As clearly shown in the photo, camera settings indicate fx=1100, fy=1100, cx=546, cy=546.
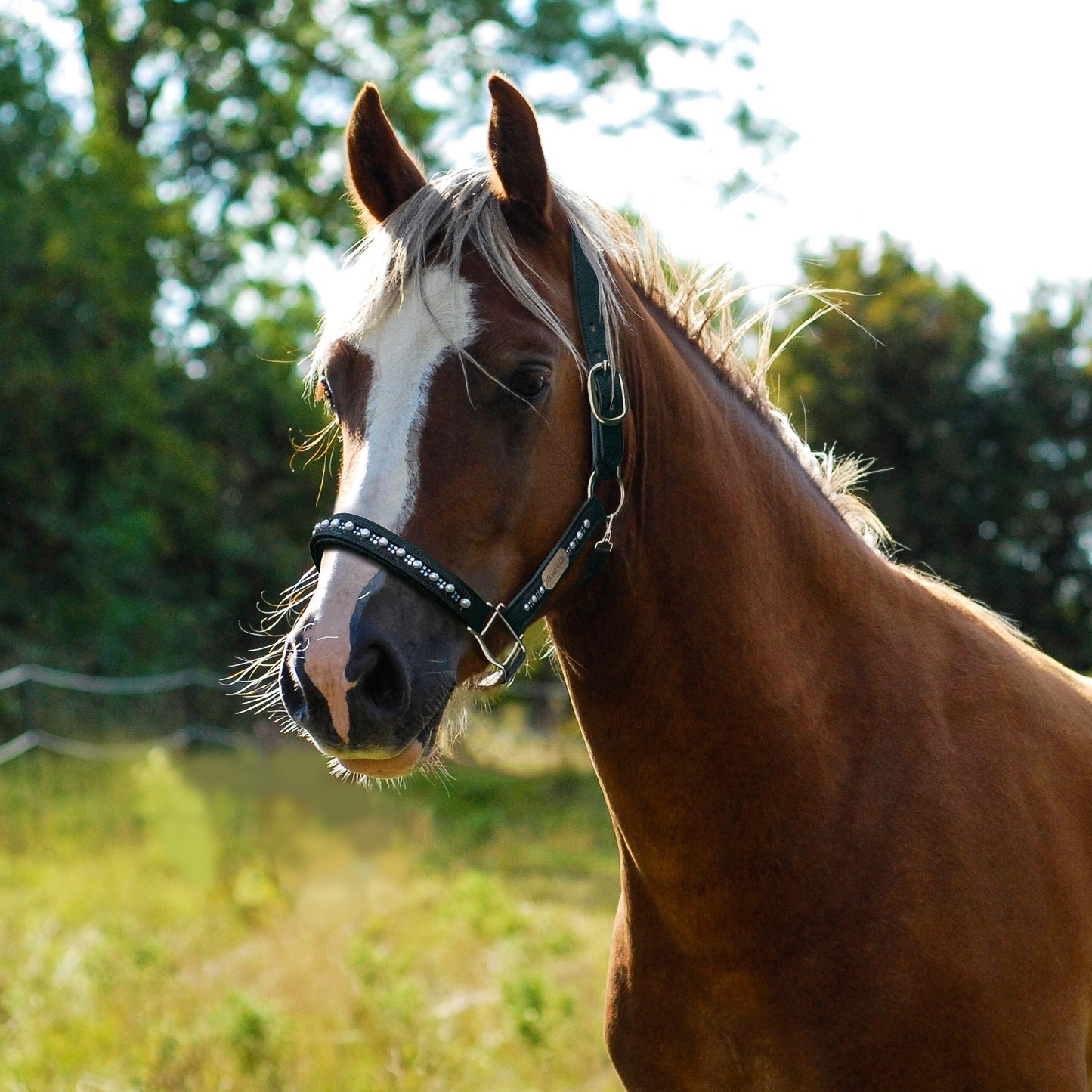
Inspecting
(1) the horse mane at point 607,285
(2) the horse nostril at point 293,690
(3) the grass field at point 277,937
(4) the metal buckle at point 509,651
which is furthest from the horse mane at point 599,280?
(3) the grass field at point 277,937

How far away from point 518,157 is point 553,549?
77cm

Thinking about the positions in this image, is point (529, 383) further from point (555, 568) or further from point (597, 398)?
point (555, 568)

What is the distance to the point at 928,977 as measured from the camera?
203cm

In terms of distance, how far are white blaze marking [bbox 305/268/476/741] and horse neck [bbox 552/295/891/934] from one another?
0.42 metres

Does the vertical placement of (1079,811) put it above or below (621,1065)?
above

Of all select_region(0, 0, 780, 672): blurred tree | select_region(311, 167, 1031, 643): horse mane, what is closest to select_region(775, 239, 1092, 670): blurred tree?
select_region(0, 0, 780, 672): blurred tree

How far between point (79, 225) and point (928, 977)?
13.6 m

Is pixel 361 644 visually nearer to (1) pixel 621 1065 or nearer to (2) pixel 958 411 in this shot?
(1) pixel 621 1065

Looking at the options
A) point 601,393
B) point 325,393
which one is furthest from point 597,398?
point 325,393

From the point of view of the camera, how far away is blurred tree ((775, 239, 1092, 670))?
501 inches

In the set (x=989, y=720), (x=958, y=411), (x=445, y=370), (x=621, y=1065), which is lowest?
(x=958, y=411)

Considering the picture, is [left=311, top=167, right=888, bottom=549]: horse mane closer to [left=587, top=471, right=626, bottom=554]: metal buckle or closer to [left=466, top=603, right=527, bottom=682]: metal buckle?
[left=587, top=471, right=626, bottom=554]: metal buckle

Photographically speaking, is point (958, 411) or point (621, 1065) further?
point (958, 411)

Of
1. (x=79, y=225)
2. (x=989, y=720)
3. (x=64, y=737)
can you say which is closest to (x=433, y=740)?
(x=989, y=720)
